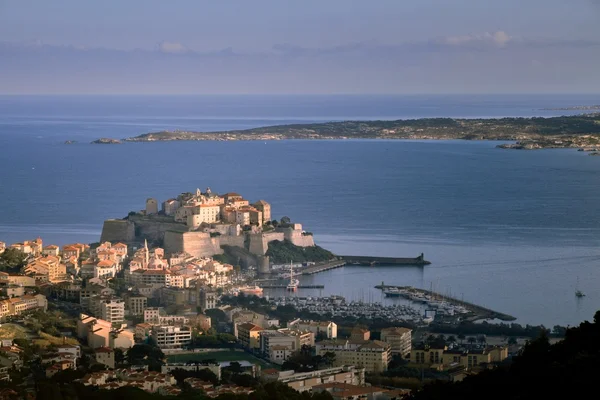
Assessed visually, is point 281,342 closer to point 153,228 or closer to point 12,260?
point 12,260

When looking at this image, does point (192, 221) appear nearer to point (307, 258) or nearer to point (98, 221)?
point (307, 258)

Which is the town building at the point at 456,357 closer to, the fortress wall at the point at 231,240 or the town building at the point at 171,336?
the town building at the point at 171,336

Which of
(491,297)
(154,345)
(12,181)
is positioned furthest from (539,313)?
(12,181)

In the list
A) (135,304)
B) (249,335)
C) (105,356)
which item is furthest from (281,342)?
(135,304)

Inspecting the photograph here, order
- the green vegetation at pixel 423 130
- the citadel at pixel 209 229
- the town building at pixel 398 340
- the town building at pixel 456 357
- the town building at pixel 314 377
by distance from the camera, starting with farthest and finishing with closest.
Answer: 1. the green vegetation at pixel 423 130
2. the citadel at pixel 209 229
3. the town building at pixel 398 340
4. the town building at pixel 456 357
5. the town building at pixel 314 377

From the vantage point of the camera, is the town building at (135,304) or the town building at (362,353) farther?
the town building at (135,304)

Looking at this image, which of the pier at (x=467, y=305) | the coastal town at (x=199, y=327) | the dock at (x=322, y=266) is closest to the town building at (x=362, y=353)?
the coastal town at (x=199, y=327)

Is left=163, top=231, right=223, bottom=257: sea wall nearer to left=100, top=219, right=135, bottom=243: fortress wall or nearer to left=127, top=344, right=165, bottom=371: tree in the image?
left=100, top=219, right=135, bottom=243: fortress wall
